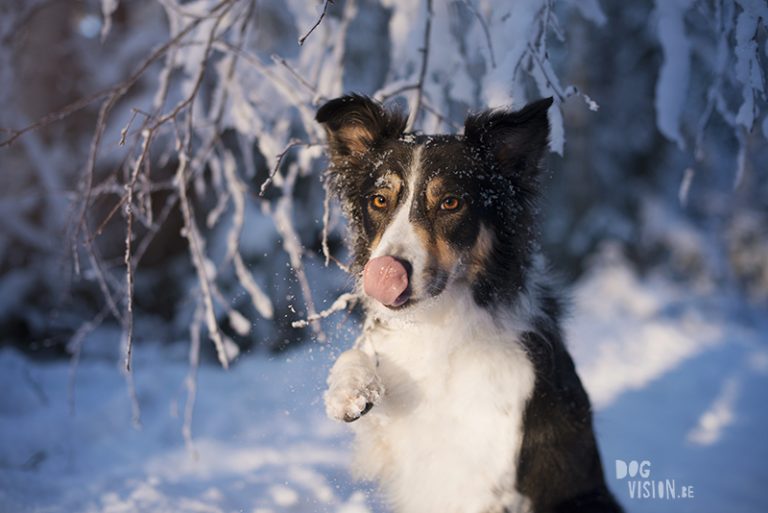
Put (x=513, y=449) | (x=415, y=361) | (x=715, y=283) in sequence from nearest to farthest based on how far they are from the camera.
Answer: (x=513, y=449) → (x=415, y=361) → (x=715, y=283)

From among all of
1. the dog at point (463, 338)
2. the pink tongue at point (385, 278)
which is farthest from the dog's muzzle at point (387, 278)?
the dog at point (463, 338)

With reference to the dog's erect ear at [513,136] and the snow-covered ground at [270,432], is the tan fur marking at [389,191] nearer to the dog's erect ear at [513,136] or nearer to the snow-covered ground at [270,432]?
the dog's erect ear at [513,136]

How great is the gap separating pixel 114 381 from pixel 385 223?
448cm

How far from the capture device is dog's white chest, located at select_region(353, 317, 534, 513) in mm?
2676

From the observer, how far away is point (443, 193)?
269 cm

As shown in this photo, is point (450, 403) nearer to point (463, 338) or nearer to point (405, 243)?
point (463, 338)

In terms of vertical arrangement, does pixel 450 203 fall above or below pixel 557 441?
above

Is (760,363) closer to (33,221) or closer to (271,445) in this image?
(271,445)

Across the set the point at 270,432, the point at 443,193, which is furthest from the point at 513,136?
the point at 270,432

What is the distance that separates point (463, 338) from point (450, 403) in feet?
1.01

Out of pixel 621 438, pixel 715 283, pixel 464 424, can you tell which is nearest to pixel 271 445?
pixel 464 424

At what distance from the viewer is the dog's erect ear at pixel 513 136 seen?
2.70 meters

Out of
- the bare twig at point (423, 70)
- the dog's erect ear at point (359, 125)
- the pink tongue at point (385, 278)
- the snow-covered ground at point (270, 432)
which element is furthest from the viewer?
the snow-covered ground at point (270, 432)

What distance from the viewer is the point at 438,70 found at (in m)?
3.94
